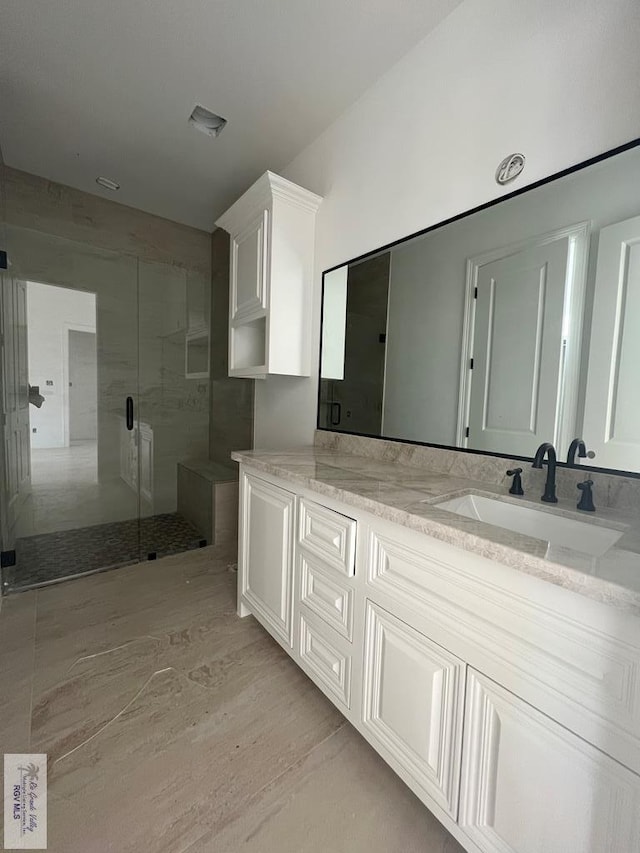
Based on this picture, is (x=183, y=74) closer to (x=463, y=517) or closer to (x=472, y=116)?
(x=472, y=116)

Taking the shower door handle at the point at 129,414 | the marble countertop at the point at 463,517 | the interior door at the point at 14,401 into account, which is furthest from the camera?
the shower door handle at the point at 129,414

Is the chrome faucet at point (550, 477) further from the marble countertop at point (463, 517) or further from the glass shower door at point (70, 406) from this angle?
the glass shower door at point (70, 406)

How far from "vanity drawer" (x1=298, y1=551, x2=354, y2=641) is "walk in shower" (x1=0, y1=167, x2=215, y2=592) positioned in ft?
5.47

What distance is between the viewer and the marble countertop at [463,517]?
63 cm

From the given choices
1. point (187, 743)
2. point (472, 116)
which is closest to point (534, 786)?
point (187, 743)

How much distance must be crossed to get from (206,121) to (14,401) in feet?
6.64

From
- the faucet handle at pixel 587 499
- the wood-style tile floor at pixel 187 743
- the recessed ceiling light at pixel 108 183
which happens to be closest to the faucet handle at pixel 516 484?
the faucet handle at pixel 587 499

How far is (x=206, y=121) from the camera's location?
6.56 ft

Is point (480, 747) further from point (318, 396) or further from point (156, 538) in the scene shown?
point (156, 538)

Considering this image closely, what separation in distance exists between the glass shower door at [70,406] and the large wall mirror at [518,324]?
206 cm

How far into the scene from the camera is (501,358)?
130cm

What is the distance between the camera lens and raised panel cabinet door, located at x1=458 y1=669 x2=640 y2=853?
64cm

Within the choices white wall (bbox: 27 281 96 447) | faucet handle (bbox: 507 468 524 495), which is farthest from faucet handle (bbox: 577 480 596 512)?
white wall (bbox: 27 281 96 447)

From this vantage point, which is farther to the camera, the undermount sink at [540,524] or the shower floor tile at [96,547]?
the shower floor tile at [96,547]
